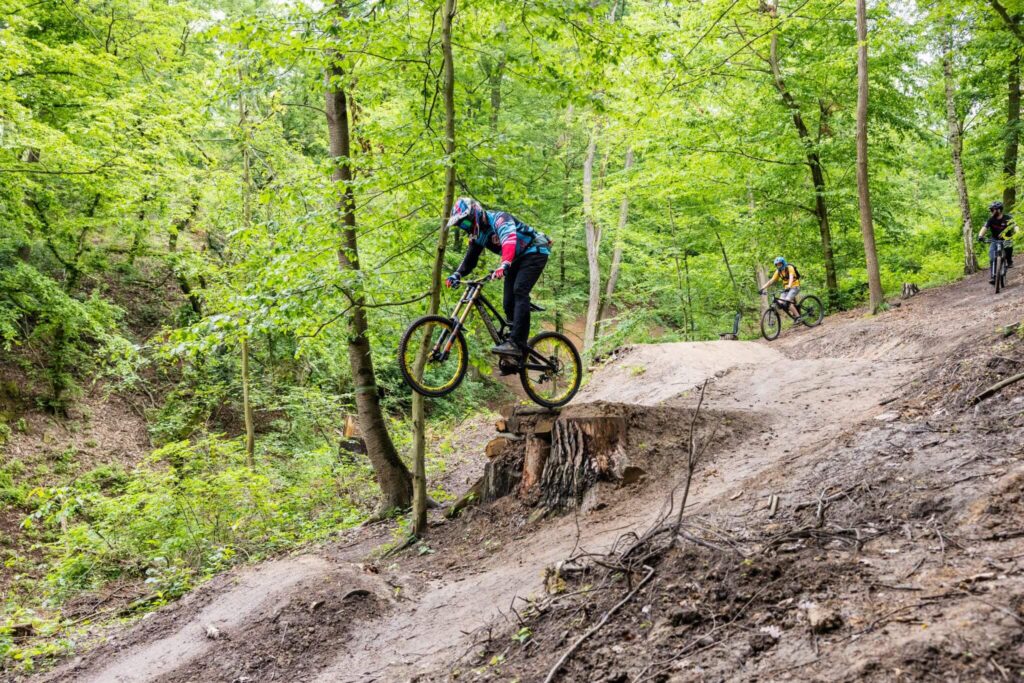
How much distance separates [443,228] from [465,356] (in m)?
1.46

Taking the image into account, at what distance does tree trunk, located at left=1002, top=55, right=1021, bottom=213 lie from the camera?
15911mm

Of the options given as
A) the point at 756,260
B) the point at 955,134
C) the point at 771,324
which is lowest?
the point at 771,324

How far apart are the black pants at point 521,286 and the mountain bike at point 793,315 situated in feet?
38.7

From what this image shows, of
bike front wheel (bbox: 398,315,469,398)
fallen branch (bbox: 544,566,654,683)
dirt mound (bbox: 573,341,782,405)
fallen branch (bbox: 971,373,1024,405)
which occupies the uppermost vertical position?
bike front wheel (bbox: 398,315,469,398)

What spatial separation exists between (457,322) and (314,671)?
3.53 metres

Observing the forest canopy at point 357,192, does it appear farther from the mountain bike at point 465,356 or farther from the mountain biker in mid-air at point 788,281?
the mountain biker in mid-air at point 788,281

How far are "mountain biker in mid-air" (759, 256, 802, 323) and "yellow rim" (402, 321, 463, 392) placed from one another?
38.5 ft

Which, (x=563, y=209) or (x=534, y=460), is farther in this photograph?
(x=563, y=209)

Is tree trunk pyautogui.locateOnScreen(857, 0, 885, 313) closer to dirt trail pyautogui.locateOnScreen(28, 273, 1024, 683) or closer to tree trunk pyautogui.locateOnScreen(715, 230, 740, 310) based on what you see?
dirt trail pyautogui.locateOnScreen(28, 273, 1024, 683)

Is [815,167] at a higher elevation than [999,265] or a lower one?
higher

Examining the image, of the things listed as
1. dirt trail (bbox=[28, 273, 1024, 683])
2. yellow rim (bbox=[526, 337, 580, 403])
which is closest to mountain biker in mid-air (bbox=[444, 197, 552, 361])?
yellow rim (bbox=[526, 337, 580, 403])

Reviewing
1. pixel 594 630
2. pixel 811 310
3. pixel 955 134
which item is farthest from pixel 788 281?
pixel 594 630

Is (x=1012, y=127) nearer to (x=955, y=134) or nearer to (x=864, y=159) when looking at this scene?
(x=955, y=134)

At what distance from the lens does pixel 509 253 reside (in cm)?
688
